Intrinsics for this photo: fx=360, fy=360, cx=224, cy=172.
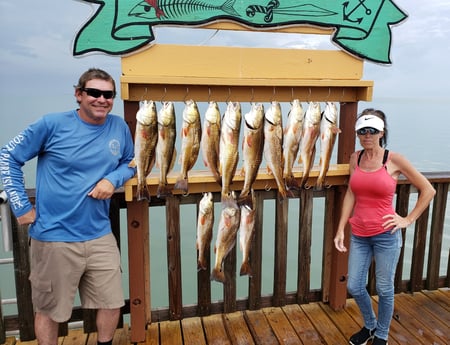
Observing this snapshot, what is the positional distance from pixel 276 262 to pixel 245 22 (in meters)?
1.81

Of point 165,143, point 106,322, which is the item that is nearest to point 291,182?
point 165,143

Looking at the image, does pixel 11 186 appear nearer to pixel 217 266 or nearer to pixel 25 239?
pixel 25 239

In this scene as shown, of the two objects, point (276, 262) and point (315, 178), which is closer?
point (315, 178)

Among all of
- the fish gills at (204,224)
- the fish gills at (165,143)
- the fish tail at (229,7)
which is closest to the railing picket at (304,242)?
the fish gills at (204,224)

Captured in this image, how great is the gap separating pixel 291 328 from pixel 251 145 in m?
1.46

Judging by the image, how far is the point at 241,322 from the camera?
2.76m

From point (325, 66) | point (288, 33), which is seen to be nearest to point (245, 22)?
point (288, 33)

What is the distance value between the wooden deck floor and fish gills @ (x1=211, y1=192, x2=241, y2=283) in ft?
1.95

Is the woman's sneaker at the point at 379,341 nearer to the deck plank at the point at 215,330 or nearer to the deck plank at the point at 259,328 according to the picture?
the deck plank at the point at 259,328

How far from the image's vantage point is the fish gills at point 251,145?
214cm

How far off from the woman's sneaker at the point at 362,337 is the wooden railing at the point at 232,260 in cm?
49

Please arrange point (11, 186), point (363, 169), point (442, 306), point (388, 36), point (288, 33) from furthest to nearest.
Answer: point (442, 306) → point (388, 36) → point (288, 33) → point (363, 169) → point (11, 186)

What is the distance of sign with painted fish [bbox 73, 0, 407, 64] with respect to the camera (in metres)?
2.08

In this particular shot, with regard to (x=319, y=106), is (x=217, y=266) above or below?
below
